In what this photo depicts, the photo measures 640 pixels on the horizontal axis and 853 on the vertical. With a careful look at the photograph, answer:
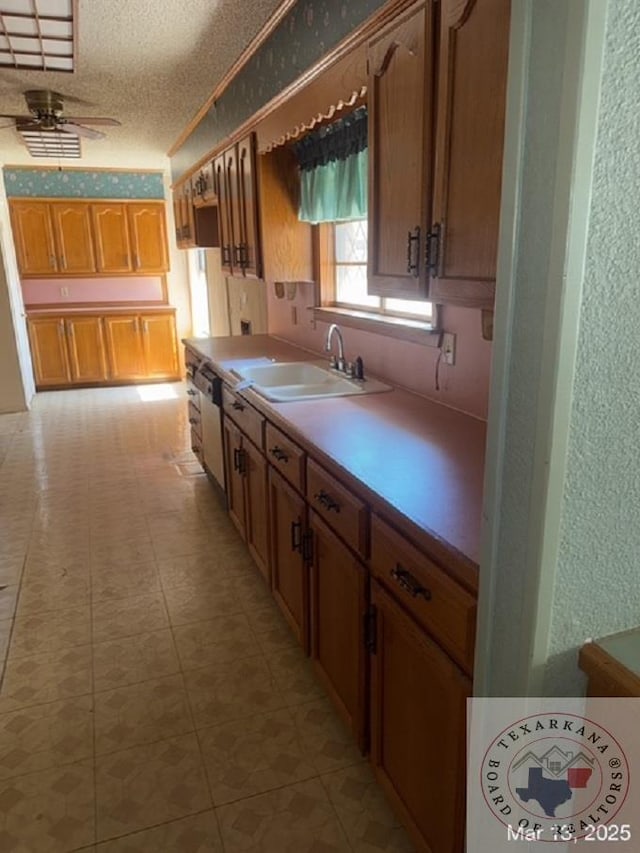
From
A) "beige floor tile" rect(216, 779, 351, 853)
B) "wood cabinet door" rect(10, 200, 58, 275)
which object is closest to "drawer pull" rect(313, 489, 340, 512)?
"beige floor tile" rect(216, 779, 351, 853)

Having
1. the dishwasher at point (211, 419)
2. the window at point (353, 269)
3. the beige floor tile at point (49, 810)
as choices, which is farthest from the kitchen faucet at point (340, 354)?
the beige floor tile at point (49, 810)

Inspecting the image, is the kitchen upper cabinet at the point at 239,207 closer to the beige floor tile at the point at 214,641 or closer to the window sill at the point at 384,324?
the window sill at the point at 384,324

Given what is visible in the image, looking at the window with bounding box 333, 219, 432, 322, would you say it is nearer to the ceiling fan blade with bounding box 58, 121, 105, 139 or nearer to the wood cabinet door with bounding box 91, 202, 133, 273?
the ceiling fan blade with bounding box 58, 121, 105, 139

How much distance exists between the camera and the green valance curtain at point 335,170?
2594 mm

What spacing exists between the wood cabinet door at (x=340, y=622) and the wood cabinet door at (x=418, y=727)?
0.08m

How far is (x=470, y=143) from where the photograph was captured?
1405 millimetres

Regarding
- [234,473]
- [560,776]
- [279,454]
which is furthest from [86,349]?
[560,776]

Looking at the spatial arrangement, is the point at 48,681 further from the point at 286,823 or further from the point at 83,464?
the point at 83,464

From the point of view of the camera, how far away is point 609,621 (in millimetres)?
954

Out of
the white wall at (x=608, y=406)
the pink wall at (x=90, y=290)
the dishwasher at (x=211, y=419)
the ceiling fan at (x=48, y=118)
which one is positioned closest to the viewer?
the white wall at (x=608, y=406)

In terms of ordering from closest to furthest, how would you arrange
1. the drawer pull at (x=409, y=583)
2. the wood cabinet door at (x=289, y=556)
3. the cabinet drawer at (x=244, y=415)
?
the drawer pull at (x=409, y=583) < the wood cabinet door at (x=289, y=556) < the cabinet drawer at (x=244, y=415)

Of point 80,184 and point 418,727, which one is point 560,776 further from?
point 80,184

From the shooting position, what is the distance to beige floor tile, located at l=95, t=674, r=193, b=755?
191 cm

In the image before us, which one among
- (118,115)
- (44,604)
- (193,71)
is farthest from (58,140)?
(44,604)
